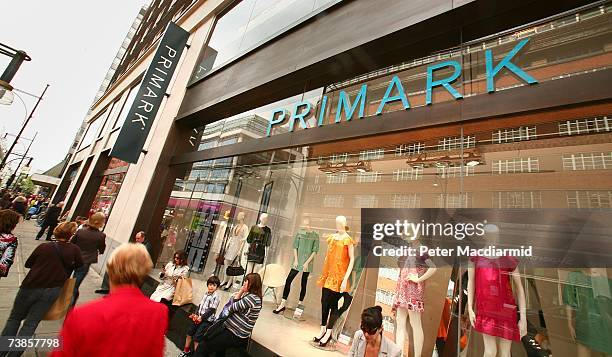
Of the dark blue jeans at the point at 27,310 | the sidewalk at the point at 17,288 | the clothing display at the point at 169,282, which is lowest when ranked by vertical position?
the sidewalk at the point at 17,288

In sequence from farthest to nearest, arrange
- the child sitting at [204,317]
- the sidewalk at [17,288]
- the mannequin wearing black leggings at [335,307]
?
1. the sidewalk at [17,288]
2. the mannequin wearing black leggings at [335,307]
3. the child sitting at [204,317]

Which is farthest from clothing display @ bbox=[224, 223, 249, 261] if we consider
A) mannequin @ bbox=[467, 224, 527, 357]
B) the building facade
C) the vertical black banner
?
the vertical black banner

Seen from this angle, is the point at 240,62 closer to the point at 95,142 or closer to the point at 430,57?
the point at 430,57

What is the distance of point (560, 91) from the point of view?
2402 millimetres

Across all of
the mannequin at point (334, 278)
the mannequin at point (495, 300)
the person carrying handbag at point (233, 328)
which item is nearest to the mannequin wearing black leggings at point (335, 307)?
the mannequin at point (334, 278)

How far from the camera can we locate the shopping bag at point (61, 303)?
297 cm

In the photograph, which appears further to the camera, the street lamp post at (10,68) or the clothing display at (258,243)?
the street lamp post at (10,68)

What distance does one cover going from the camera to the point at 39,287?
2830 millimetres

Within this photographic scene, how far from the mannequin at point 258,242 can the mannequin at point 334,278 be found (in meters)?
1.13

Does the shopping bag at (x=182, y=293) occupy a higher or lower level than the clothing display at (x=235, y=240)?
lower

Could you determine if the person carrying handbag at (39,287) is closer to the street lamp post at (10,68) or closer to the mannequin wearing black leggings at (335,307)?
the mannequin wearing black leggings at (335,307)

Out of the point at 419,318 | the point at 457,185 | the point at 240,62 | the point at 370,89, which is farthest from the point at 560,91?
the point at 240,62

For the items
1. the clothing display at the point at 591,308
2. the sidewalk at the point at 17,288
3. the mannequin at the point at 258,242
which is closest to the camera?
the clothing display at the point at 591,308

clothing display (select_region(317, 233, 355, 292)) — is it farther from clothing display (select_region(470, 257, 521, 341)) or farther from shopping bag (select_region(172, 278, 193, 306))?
shopping bag (select_region(172, 278, 193, 306))
